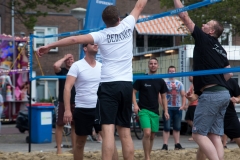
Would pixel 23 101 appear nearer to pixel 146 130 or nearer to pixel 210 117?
pixel 146 130

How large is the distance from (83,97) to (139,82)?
2324mm

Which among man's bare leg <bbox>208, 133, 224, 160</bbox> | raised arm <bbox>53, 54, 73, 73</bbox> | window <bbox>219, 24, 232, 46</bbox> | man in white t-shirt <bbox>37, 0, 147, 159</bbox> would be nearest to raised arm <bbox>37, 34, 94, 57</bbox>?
man in white t-shirt <bbox>37, 0, 147, 159</bbox>

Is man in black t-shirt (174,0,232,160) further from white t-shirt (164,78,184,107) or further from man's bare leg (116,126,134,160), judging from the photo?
white t-shirt (164,78,184,107)

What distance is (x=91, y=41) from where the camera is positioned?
23.9 ft

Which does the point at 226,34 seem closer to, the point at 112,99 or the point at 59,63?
the point at 59,63

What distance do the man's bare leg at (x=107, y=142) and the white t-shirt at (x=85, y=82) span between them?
5.25ft

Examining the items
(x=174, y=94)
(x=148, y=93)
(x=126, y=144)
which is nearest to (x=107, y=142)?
(x=126, y=144)

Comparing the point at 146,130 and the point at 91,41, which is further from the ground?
the point at 91,41

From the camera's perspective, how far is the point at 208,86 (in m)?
7.55

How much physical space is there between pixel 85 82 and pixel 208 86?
2.20 meters

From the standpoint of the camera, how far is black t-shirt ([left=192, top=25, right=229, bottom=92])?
7508 millimetres

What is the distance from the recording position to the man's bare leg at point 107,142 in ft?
24.2

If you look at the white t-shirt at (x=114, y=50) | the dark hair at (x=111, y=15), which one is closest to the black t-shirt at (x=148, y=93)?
the white t-shirt at (x=114, y=50)

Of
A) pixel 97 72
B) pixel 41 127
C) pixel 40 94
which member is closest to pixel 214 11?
pixel 41 127
